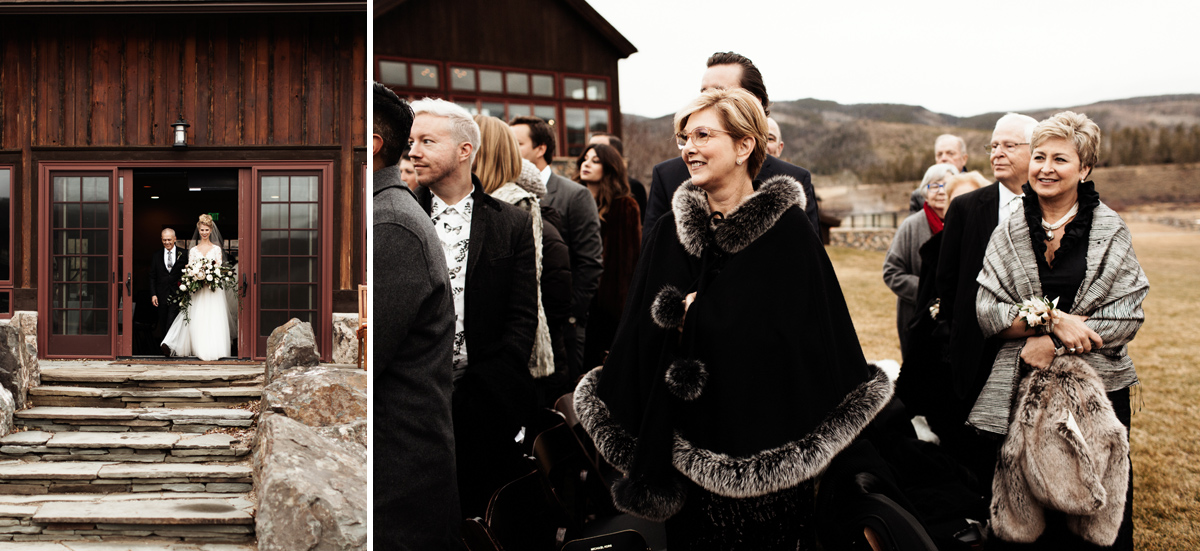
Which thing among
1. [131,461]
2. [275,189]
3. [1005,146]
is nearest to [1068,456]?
[1005,146]

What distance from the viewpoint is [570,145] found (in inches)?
182

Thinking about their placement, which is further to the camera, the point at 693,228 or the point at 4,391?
the point at 4,391

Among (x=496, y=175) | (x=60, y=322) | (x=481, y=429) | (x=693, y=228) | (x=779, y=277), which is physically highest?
(x=496, y=175)

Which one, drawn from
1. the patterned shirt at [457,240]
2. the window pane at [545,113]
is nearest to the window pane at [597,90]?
the window pane at [545,113]

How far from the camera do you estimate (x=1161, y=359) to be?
412 cm

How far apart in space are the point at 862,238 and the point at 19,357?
3.16 meters

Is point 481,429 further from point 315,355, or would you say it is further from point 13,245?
point 13,245

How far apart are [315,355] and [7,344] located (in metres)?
0.91

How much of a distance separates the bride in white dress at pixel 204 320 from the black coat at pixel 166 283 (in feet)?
0.07

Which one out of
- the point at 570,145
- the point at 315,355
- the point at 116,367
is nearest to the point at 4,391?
the point at 116,367

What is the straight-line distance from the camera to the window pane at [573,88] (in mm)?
2359

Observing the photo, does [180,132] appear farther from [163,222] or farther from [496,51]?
[496,51]

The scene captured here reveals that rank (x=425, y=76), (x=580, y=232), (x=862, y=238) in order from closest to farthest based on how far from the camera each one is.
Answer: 1. (x=425, y=76)
2. (x=580, y=232)
3. (x=862, y=238)

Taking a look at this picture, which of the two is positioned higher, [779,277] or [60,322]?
[779,277]
